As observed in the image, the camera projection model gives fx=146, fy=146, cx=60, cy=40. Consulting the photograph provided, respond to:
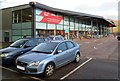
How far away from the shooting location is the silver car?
5632mm

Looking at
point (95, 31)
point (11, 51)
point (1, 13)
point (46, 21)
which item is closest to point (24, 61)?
point (11, 51)

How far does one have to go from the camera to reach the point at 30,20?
→ 26.0 meters

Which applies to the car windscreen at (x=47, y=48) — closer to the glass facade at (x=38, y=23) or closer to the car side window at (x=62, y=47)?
the car side window at (x=62, y=47)

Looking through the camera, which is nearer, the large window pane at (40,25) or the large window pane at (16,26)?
the large window pane at (40,25)

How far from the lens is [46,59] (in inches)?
231

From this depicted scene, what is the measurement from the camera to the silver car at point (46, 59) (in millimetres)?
5632

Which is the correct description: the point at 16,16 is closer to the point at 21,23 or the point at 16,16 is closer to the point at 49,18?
the point at 21,23

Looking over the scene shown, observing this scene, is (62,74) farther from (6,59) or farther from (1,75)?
(6,59)

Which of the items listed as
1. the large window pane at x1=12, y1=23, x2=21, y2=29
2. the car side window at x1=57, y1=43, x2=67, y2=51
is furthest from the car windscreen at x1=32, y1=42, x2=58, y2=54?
the large window pane at x1=12, y1=23, x2=21, y2=29

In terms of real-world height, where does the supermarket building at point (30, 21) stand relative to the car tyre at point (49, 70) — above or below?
above

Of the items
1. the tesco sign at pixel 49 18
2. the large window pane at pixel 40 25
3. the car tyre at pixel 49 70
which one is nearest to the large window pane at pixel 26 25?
the large window pane at pixel 40 25

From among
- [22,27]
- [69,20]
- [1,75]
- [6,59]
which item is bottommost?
[1,75]

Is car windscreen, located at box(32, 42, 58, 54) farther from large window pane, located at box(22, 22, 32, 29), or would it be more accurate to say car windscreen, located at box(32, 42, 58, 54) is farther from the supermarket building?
large window pane, located at box(22, 22, 32, 29)

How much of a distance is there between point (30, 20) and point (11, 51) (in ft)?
62.2
